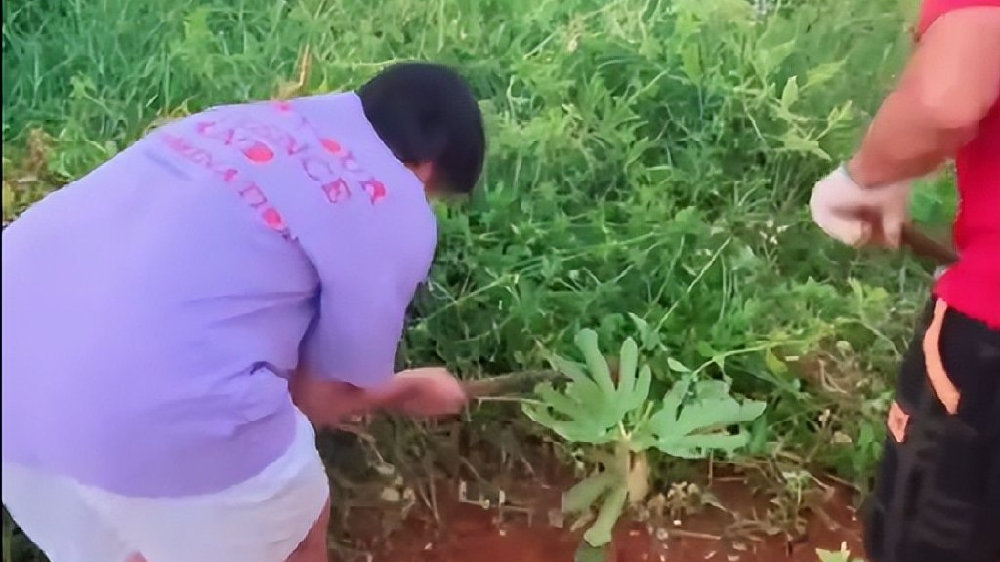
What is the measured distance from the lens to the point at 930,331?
75 cm

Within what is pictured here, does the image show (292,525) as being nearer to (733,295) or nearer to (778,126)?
(733,295)

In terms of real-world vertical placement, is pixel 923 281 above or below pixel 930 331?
below

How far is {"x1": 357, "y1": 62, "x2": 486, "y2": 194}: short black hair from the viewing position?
31.6 inches

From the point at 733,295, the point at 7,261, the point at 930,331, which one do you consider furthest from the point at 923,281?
the point at 7,261

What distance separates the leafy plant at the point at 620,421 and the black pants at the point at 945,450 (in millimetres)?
219

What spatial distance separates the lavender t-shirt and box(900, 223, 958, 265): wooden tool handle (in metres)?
0.37

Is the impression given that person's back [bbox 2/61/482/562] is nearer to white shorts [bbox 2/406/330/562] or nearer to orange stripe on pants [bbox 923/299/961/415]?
white shorts [bbox 2/406/330/562]

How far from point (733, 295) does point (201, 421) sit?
0.62 m

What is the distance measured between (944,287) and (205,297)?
452 millimetres

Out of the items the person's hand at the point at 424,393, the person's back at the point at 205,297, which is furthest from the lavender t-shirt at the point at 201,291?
the person's hand at the point at 424,393

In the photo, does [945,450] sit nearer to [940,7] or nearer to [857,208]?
[857,208]

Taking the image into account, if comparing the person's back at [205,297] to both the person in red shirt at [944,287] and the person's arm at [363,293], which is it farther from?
Result: the person in red shirt at [944,287]

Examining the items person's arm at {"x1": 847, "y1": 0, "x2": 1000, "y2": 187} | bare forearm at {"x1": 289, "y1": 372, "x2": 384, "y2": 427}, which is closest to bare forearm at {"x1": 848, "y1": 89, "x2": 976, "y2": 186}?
person's arm at {"x1": 847, "y1": 0, "x2": 1000, "y2": 187}

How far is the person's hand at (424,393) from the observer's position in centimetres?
99
